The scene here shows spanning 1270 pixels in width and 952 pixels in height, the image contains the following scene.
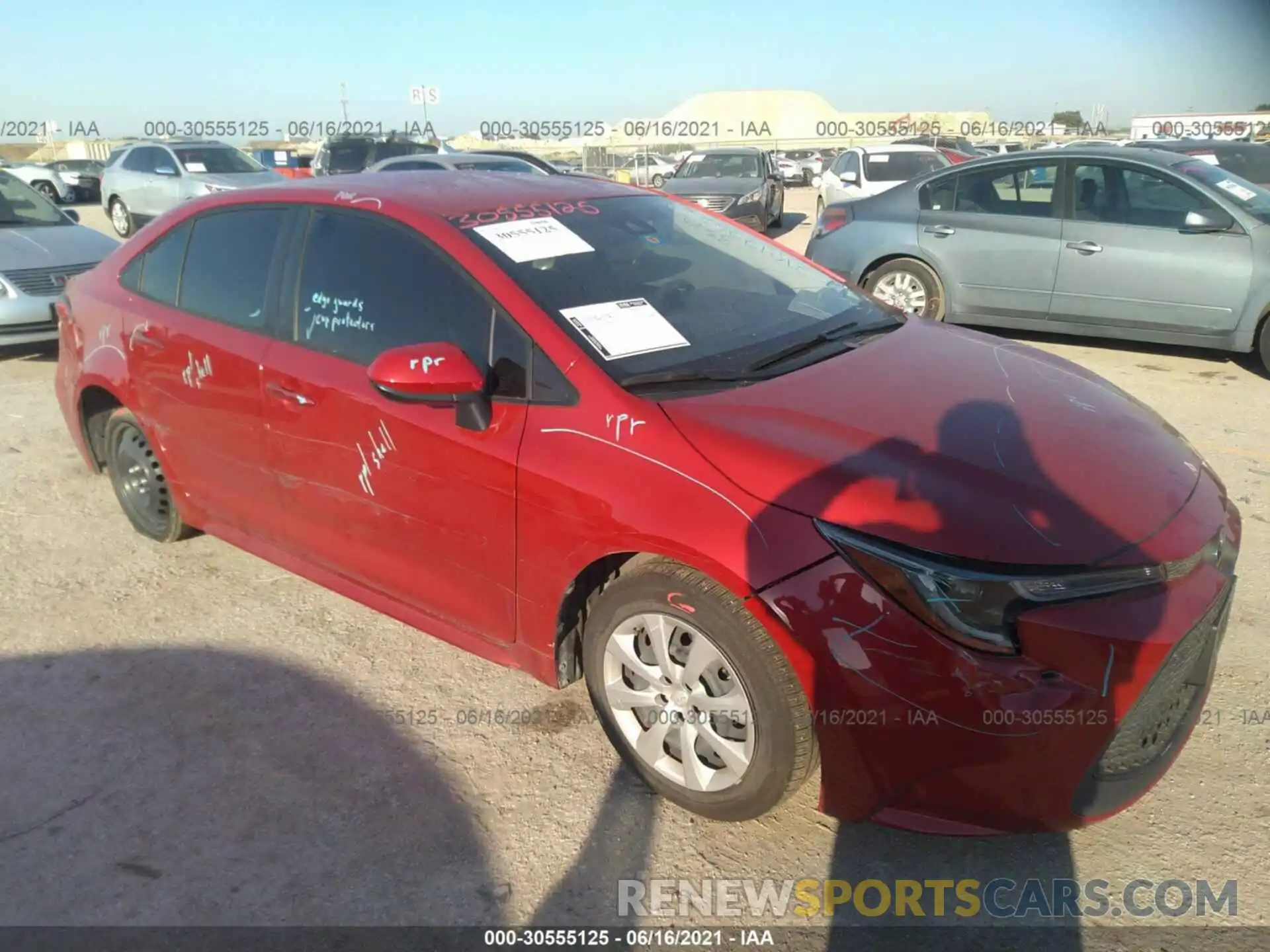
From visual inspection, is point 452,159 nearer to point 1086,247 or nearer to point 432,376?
point 1086,247

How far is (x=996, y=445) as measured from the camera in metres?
2.53

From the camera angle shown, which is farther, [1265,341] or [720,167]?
[720,167]

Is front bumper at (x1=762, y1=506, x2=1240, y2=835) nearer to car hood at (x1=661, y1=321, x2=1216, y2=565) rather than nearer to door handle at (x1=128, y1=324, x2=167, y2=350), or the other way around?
car hood at (x1=661, y1=321, x2=1216, y2=565)

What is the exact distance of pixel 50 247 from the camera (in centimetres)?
808

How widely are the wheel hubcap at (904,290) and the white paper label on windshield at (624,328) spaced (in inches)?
208

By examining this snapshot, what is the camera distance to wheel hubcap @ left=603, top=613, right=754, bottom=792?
2451 millimetres

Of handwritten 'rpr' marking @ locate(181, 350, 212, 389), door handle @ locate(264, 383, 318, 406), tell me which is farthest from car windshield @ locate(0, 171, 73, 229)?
door handle @ locate(264, 383, 318, 406)

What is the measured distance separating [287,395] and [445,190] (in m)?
0.91

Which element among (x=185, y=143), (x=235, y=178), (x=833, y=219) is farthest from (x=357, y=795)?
(x=185, y=143)

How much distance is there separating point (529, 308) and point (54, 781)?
2026mm

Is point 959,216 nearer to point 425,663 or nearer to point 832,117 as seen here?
point 425,663

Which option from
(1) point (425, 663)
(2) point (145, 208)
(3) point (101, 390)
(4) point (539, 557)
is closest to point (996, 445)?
(4) point (539, 557)

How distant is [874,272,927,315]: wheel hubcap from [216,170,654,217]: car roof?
440 cm

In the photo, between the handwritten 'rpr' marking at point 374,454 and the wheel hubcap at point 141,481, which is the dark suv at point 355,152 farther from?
the handwritten 'rpr' marking at point 374,454
